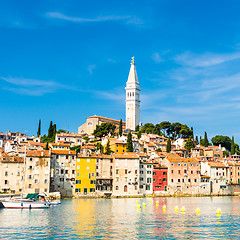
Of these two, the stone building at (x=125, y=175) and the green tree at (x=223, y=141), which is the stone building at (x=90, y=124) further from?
the stone building at (x=125, y=175)

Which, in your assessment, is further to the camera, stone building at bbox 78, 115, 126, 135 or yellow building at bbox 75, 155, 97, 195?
stone building at bbox 78, 115, 126, 135

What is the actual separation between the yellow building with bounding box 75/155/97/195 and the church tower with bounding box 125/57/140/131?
244 ft

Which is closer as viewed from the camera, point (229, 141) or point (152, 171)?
point (152, 171)

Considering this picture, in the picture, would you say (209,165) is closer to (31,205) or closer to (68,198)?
(68,198)

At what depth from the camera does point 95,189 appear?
78.1 meters

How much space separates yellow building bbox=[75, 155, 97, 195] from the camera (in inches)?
3046

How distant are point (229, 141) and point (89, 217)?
98.7 meters

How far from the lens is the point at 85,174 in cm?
7831

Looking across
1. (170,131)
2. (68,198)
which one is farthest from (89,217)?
(170,131)

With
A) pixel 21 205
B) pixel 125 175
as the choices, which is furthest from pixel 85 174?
pixel 21 205

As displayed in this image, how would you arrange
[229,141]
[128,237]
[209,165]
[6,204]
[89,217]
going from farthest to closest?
[229,141] → [209,165] → [6,204] → [89,217] → [128,237]

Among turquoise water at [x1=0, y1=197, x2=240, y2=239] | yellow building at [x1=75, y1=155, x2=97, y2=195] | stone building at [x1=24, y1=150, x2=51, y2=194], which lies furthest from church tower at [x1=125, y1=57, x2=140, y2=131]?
turquoise water at [x1=0, y1=197, x2=240, y2=239]

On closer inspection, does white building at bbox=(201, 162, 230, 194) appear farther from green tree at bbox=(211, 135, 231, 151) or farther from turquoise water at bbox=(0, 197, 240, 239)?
turquoise water at bbox=(0, 197, 240, 239)

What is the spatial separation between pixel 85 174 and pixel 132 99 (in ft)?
270
